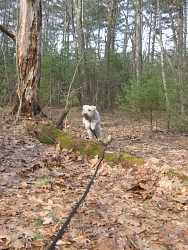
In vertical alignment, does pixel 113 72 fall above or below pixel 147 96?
above

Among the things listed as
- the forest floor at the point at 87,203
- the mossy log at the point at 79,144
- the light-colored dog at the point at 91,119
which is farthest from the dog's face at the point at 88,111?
the forest floor at the point at 87,203

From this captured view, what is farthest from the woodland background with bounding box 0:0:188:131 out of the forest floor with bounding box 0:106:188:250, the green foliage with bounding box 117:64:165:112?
the forest floor with bounding box 0:106:188:250

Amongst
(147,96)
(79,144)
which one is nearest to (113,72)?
(147,96)

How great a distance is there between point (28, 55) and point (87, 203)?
842 centimetres

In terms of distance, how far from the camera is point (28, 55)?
34.9ft

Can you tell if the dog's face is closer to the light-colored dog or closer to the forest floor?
the light-colored dog

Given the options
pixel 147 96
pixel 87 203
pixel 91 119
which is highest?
pixel 147 96

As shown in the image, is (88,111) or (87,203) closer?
(87,203)

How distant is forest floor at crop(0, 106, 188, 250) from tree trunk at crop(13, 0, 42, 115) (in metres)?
4.14

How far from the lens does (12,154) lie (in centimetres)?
601

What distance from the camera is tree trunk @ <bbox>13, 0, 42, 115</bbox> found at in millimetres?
10586

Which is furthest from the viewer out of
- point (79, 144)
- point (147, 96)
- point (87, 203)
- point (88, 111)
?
point (147, 96)

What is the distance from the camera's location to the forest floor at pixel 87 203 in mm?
2732

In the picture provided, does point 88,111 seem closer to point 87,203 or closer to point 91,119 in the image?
point 91,119
